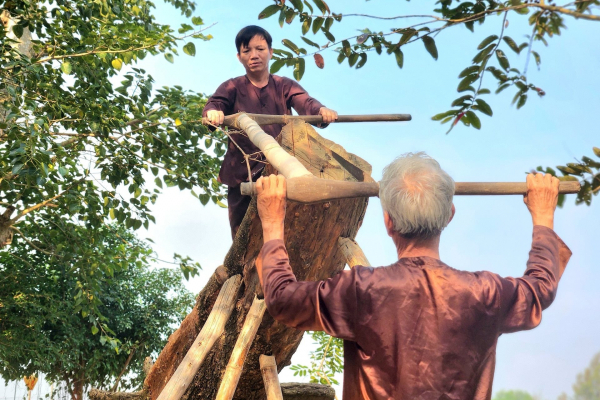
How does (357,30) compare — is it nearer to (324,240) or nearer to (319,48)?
(319,48)

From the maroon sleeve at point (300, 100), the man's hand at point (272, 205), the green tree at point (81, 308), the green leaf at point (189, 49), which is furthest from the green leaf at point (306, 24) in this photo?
the green tree at point (81, 308)

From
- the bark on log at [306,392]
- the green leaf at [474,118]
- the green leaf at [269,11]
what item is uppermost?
the green leaf at [269,11]

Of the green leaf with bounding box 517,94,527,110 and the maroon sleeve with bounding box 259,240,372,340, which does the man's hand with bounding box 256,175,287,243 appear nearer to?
the maroon sleeve with bounding box 259,240,372,340

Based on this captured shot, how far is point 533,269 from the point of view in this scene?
178 centimetres

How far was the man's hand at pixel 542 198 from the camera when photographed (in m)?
1.94

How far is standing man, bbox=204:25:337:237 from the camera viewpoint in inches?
144

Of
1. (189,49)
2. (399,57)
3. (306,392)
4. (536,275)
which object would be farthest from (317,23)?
(189,49)

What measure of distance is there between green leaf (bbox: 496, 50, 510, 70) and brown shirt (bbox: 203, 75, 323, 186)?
1325 millimetres

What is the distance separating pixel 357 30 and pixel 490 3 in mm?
664

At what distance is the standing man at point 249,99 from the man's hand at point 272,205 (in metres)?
1.70

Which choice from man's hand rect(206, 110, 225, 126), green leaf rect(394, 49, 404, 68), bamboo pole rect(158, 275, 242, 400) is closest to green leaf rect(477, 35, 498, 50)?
green leaf rect(394, 49, 404, 68)

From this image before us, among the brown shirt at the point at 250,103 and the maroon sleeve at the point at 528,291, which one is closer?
the maroon sleeve at the point at 528,291

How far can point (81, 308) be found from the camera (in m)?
7.23

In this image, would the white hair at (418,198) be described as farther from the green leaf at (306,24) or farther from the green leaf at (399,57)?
the green leaf at (306,24)
